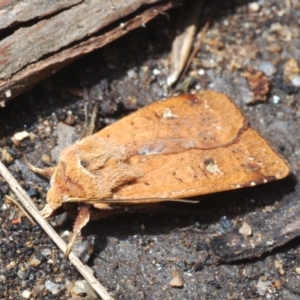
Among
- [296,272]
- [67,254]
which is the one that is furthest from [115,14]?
[296,272]

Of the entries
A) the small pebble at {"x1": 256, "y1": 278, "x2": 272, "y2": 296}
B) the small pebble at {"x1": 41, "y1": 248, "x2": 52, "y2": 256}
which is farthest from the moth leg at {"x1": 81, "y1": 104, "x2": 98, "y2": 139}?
the small pebble at {"x1": 256, "y1": 278, "x2": 272, "y2": 296}

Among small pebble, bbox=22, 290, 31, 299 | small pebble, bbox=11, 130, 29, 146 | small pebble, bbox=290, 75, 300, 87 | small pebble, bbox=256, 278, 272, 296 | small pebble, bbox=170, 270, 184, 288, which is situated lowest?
small pebble, bbox=256, 278, 272, 296

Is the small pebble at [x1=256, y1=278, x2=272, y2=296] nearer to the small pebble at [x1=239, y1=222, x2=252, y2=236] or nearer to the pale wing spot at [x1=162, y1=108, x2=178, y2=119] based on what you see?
the small pebble at [x1=239, y1=222, x2=252, y2=236]

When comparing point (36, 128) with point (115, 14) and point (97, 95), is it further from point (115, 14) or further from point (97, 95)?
point (115, 14)

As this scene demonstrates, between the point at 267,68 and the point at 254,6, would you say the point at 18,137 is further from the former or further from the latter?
the point at 254,6

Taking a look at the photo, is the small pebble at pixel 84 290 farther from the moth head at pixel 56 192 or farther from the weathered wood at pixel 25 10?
the weathered wood at pixel 25 10

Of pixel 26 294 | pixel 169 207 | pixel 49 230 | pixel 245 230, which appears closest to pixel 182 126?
pixel 169 207
